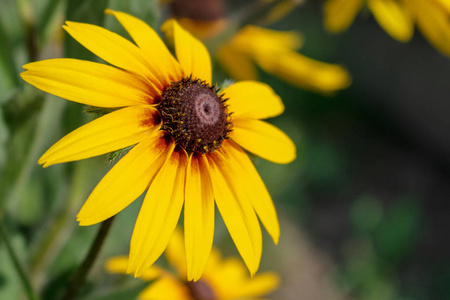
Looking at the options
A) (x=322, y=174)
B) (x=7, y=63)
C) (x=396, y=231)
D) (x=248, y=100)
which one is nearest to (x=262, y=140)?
(x=248, y=100)

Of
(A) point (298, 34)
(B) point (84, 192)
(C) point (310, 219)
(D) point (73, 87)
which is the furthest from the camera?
(A) point (298, 34)

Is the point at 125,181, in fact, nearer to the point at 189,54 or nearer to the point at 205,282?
the point at 189,54

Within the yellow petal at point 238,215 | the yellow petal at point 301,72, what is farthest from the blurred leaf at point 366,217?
the yellow petal at point 238,215

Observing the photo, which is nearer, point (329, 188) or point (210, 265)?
point (210, 265)

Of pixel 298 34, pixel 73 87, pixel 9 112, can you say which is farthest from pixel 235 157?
pixel 298 34

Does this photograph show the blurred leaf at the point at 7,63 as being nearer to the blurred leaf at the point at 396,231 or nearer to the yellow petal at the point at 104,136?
the yellow petal at the point at 104,136

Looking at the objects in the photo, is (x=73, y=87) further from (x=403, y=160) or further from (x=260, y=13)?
(x=403, y=160)
